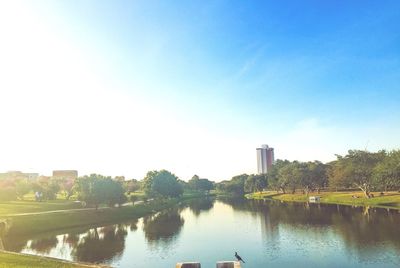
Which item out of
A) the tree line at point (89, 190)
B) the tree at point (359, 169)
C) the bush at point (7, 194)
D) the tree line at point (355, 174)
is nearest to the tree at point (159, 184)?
the tree line at point (89, 190)

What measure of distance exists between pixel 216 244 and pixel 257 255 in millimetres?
12602

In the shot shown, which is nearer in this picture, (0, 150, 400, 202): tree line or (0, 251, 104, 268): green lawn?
(0, 251, 104, 268): green lawn

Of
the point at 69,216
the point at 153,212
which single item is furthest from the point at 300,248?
the point at 153,212

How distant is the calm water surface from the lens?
48.5 metres

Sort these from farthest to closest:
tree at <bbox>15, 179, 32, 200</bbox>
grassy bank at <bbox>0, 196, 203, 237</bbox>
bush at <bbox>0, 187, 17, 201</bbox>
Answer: tree at <bbox>15, 179, 32, 200</bbox> → bush at <bbox>0, 187, 17, 201</bbox> → grassy bank at <bbox>0, 196, 203, 237</bbox>

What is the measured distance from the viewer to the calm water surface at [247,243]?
48500 millimetres

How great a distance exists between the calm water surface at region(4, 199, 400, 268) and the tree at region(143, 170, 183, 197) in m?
65.4

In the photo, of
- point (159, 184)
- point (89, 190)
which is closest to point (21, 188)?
point (89, 190)

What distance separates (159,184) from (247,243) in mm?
99166

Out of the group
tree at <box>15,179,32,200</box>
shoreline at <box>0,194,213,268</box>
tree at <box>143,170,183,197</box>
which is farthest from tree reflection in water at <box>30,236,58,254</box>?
tree at <box>143,170,183,197</box>

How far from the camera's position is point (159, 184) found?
158 metres

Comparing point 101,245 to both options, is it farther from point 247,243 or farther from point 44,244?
point 247,243

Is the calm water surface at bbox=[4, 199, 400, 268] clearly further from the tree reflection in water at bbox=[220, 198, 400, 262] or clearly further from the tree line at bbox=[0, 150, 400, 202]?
the tree line at bbox=[0, 150, 400, 202]

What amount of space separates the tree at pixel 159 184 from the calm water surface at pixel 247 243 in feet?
215
